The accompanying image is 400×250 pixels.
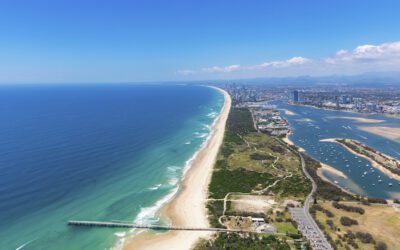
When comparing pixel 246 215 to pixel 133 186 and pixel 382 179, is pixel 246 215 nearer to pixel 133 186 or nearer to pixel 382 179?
pixel 133 186

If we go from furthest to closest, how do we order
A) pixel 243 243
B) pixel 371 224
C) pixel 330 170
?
pixel 330 170 → pixel 371 224 → pixel 243 243

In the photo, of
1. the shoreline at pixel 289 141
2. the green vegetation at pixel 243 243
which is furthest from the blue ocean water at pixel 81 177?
the shoreline at pixel 289 141

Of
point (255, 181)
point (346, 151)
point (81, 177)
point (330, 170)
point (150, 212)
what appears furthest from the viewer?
point (346, 151)

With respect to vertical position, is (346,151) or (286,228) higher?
(346,151)

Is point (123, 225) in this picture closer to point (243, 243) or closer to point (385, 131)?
point (243, 243)

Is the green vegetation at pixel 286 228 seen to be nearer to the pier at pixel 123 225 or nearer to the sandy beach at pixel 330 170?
the pier at pixel 123 225

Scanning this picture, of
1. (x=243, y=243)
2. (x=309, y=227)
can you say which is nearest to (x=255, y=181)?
(x=309, y=227)

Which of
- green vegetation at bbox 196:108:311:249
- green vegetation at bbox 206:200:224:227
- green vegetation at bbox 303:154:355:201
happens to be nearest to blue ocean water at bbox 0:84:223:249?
green vegetation at bbox 206:200:224:227
